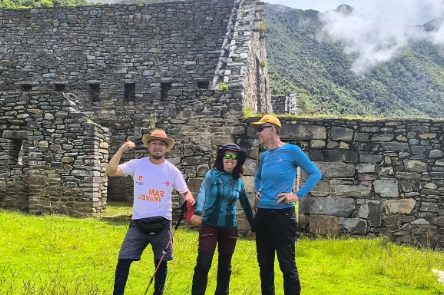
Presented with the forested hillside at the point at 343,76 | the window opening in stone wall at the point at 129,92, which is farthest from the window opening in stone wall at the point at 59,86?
the forested hillside at the point at 343,76

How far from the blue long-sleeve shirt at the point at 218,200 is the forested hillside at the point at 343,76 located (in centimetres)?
2319

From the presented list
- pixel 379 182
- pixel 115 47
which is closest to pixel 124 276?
pixel 379 182

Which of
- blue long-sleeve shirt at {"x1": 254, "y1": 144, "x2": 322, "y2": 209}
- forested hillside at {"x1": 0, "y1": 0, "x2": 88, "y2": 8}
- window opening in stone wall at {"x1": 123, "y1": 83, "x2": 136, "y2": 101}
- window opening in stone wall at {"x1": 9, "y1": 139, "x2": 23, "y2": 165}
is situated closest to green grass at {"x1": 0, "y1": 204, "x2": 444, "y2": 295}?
blue long-sleeve shirt at {"x1": 254, "y1": 144, "x2": 322, "y2": 209}

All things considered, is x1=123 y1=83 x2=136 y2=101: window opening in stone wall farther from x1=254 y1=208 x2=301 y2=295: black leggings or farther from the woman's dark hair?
x1=254 y1=208 x2=301 y2=295: black leggings

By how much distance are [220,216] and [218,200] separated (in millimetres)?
175

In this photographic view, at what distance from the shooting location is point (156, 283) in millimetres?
4715

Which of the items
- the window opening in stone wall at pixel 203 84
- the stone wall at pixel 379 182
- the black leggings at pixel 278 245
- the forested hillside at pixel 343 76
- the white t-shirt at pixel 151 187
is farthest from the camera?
the forested hillside at pixel 343 76

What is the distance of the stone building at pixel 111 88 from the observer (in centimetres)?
1015

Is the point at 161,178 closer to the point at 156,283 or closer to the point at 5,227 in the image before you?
the point at 156,283

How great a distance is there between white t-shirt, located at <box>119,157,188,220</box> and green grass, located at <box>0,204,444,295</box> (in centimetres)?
107

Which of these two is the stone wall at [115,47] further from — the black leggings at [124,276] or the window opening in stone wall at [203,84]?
the black leggings at [124,276]

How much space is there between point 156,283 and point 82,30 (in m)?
14.7

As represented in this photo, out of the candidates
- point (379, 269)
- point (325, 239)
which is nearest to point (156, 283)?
point (379, 269)

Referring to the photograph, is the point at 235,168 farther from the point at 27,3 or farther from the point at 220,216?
the point at 27,3
